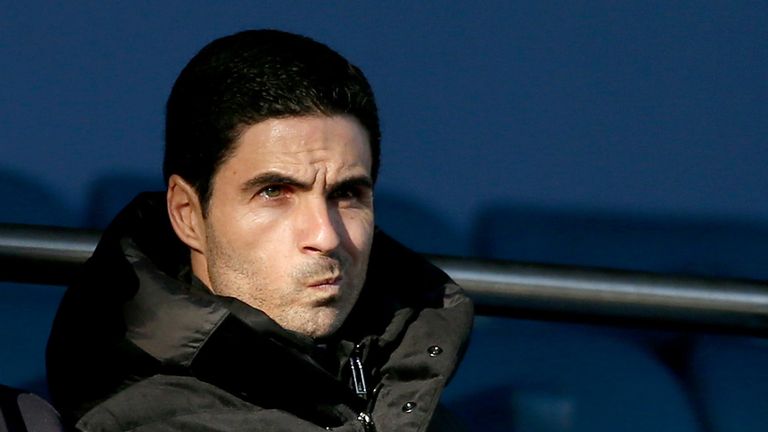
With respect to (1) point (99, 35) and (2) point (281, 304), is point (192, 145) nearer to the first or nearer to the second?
(2) point (281, 304)

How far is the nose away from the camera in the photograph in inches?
59.0

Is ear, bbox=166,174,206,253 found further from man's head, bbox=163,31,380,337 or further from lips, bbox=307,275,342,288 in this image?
lips, bbox=307,275,342,288

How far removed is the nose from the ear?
3.8 inches

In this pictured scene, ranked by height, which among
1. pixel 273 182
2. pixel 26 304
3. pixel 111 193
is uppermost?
pixel 273 182

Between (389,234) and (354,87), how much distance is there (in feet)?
1.07

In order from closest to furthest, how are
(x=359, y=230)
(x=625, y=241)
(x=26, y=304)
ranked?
(x=359, y=230)
(x=26, y=304)
(x=625, y=241)

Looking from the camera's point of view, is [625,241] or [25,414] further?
[625,241]

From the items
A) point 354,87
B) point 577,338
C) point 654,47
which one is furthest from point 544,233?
point 354,87

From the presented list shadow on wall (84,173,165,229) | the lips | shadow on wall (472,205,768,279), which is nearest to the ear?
the lips

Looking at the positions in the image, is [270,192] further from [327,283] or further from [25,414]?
[25,414]

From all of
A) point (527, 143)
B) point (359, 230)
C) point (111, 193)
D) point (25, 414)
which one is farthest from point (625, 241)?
point (25, 414)

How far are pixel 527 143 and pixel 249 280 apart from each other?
47 cm

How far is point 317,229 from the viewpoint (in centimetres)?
150

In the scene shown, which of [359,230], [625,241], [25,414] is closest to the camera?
[25,414]
